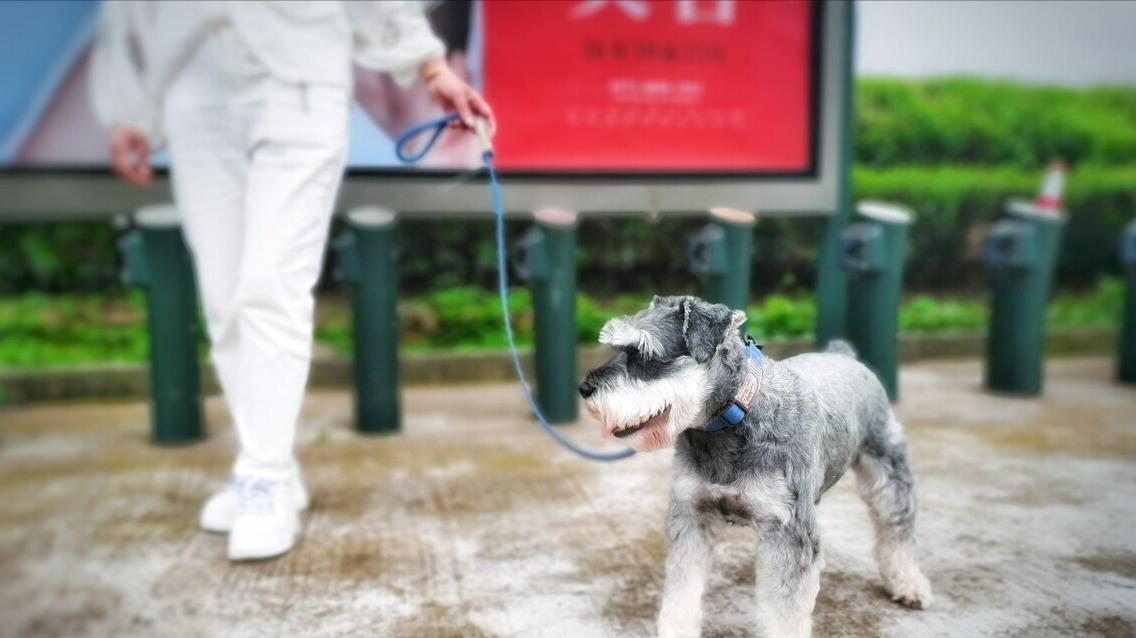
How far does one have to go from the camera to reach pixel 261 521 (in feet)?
10.1

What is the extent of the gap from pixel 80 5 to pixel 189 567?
2.56 m

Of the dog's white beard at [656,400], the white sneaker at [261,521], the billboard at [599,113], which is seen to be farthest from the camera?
the billboard at [599,113]

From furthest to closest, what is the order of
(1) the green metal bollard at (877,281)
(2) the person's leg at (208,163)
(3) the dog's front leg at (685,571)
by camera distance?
(1) the green metal bollard at (877,281)
(2) the person's leg at (208,163)
(3) the dog's front leg at (685,571)

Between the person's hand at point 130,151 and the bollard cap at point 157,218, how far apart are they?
37.7 inches

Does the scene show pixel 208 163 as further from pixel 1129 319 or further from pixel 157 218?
pixel 1129 319

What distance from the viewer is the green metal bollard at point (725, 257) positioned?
4.82m

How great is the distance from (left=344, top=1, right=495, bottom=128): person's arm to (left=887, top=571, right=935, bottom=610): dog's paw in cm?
188

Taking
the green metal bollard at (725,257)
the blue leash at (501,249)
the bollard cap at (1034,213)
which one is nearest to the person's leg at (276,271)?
the blue leash at (501,249)

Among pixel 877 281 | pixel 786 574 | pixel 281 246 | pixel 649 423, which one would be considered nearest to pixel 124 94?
pixel 281 246

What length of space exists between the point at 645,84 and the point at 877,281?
1550 millimetres

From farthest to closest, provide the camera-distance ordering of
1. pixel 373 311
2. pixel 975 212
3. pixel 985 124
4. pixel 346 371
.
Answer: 1. pixel 985 124
2. pixel 975 212
3. pixel 346 371
4. pixel 373 311

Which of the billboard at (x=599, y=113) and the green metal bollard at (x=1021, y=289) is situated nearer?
the billboard at (x=599, y=113)

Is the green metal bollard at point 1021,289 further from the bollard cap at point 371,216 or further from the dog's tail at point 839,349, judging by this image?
the bollard cap at point 371,216

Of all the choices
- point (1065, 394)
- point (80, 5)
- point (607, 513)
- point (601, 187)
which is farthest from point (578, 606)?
point (1065, 394)
